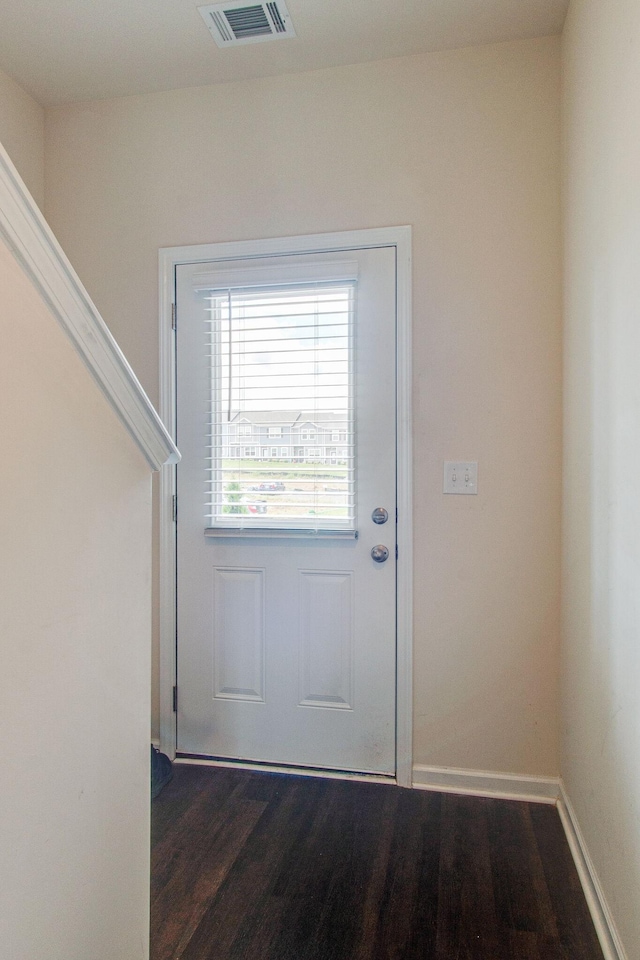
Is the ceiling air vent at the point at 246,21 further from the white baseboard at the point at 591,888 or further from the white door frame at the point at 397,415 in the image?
the white baseboard at the point at 591,888

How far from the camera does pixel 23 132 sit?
2.48 metres

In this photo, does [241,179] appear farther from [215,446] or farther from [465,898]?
[465,898]

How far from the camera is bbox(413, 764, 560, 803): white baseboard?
215 centimetres

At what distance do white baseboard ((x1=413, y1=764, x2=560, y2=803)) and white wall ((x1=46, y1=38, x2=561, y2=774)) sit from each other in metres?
0.04

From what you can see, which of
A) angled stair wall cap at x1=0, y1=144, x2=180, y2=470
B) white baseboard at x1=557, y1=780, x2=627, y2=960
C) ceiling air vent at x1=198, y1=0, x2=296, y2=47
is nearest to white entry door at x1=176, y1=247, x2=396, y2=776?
white baseboard at x1=557, y1=780, x2=627, y2=960

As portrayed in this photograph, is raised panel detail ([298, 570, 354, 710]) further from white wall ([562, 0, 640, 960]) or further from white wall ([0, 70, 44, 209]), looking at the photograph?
white wall ([0, 70, 44, 209])

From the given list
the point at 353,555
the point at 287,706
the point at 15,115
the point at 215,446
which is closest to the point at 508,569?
the point at 353,555


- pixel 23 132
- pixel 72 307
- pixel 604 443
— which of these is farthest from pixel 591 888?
pixel 23 132

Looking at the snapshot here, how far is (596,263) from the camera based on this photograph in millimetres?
1708

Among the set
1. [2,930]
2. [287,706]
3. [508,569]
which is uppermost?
[508,569]

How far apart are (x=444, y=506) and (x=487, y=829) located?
3.68 ft

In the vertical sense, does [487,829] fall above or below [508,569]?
below

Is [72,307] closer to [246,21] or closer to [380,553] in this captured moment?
[380,553]

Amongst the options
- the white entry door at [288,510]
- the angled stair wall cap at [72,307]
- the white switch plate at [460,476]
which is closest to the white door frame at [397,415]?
the white entry door at [288,510]
